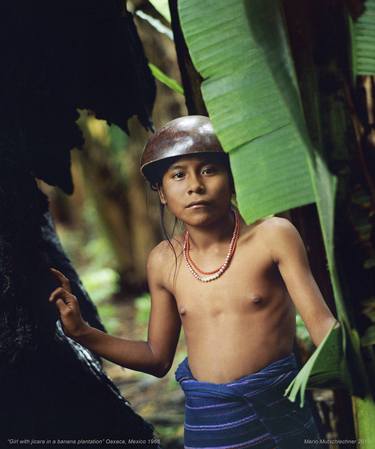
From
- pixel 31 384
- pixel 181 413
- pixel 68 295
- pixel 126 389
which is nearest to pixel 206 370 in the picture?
pixel 68 295

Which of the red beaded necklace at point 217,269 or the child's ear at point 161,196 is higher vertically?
the child's ear at point 161,196

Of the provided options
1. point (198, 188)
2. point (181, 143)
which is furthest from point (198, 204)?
point (181, 143)

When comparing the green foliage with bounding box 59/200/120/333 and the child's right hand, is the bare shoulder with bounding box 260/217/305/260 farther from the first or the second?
the green foliage with bounding box 59/200/120/333

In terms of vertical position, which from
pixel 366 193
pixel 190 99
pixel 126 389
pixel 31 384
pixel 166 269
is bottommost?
pixel 126 389

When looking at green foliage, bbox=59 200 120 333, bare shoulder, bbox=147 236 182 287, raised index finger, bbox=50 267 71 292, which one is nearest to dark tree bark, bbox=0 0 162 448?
raised index finger, bbox=50 267 71 292

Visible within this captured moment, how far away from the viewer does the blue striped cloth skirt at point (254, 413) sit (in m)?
1.57

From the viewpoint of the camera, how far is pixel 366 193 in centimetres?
143

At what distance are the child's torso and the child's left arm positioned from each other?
3cm

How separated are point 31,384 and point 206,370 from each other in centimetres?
51

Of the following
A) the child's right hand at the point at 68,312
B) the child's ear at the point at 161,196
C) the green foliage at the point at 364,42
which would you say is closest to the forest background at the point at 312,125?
the green foliage at the point at 364,42

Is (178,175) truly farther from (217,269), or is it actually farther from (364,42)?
(364,42)

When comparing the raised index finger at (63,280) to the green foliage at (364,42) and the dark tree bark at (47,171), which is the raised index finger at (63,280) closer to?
the dark tree bark at (47,171)

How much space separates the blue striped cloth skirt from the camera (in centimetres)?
157

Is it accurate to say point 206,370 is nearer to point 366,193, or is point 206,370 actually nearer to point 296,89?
point 366,193
